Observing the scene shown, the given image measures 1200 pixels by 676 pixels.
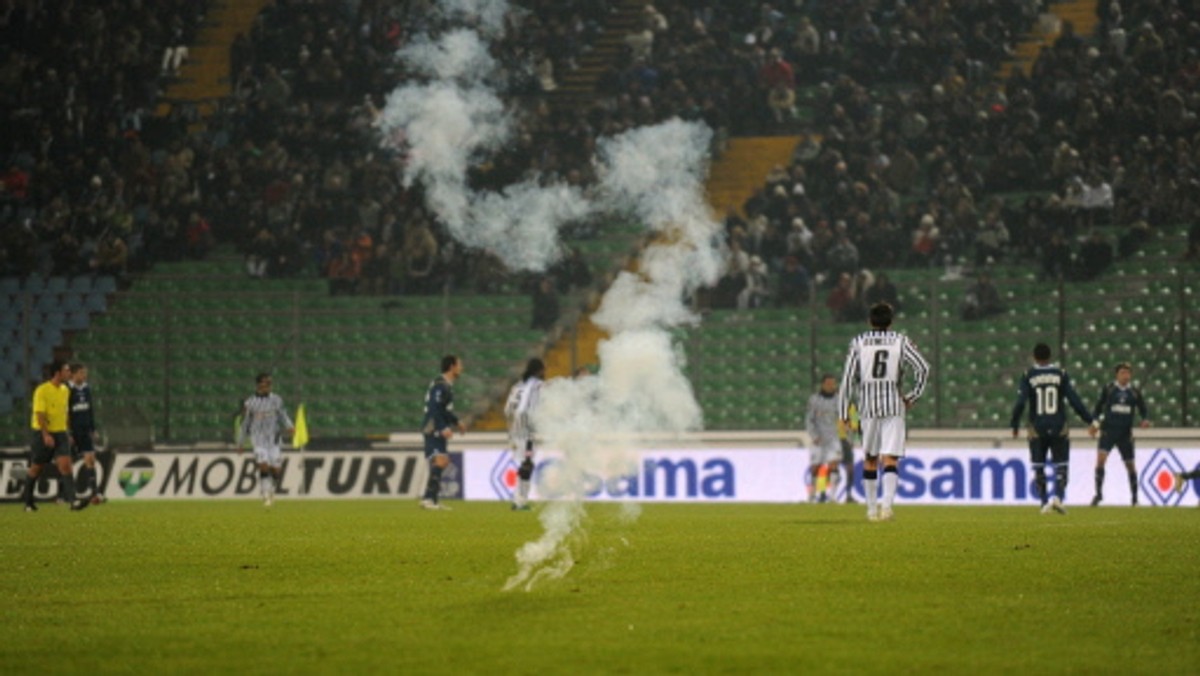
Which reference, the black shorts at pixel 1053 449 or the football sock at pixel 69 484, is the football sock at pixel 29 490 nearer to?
the football sock at pixel 69 484

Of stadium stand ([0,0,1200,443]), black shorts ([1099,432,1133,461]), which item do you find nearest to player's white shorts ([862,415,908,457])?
black shorts ([1099,432,1133,461])

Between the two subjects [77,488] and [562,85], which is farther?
[562,85]

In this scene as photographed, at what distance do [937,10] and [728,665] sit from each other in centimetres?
3215

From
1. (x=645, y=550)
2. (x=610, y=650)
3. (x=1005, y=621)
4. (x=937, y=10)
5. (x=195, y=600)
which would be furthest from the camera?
(x=937, y=10)

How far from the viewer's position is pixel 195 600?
1323 cm

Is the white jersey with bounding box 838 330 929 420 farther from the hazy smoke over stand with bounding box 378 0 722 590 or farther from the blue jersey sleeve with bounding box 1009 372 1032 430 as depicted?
the hazy smoke over stand with bounding box 378 0 722 590

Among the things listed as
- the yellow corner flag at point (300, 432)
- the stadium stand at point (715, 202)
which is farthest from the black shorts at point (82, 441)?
the yellow corner flag at point (300, 432)

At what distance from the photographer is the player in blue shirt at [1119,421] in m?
30.3

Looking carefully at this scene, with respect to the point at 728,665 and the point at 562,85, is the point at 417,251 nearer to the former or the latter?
the point at 562,85

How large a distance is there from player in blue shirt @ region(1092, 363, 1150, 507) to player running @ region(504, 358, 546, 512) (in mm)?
9004

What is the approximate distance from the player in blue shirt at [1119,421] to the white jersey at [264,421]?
13821mm

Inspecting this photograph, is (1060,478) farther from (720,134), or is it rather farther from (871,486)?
(720,134)

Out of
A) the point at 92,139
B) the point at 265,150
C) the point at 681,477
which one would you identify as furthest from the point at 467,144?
the point at 92,139

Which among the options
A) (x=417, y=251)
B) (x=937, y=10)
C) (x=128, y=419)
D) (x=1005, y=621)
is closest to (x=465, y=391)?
(x=417, y=251)
